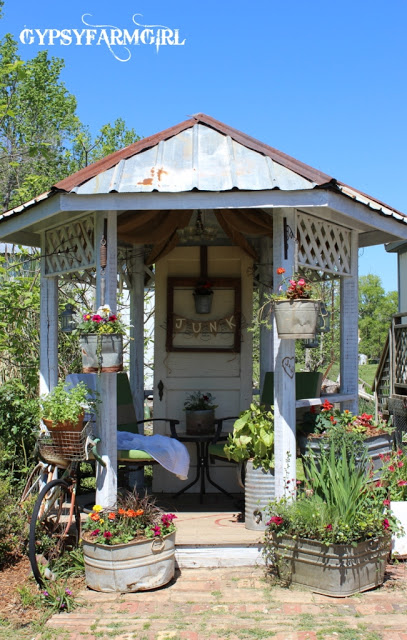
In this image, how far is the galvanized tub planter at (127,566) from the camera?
447 centimetres

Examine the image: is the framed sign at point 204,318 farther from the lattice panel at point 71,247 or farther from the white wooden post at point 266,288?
the lattice panel at point 71,247

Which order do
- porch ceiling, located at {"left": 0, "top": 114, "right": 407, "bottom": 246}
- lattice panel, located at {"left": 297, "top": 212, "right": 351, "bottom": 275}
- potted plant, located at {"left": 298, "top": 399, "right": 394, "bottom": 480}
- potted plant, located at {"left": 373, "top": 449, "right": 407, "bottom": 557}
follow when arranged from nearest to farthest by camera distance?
porch ceiling, located at {"left": 0, "top": 114, "right": 407, "bottom": 246} < potted plant, located at {"left": 298, "top": 399, "right": 394, "bottom": 480} < potted plant, located at {"left": 373, "top": 449, "right": 407, "bottom": 557} < lattice panel, located at {"left": 297, "top": 212, "right": 351, "bottom": 275}

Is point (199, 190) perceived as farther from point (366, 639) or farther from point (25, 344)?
point (25, 344)

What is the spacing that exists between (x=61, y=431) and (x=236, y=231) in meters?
2.65

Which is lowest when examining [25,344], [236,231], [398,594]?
[398,594]

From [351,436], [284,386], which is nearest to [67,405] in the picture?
[284,386]

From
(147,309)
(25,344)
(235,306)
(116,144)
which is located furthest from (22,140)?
(235,306)

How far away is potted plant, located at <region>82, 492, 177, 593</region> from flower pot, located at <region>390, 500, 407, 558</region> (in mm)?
1724

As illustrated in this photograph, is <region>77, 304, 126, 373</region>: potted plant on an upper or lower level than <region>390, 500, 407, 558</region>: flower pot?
upper

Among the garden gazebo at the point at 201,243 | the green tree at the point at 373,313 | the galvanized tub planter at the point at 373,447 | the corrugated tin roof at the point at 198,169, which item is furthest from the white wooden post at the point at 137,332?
the green tree at the point at 373,313

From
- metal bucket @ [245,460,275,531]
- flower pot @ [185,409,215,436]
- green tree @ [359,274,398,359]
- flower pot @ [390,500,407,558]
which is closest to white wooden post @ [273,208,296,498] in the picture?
metal bucket @ [245,460,275,531]

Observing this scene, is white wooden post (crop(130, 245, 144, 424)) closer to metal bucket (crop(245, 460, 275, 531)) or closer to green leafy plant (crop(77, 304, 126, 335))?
metal bucket (crop(245, 460, 275, 531))

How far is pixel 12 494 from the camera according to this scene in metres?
6.11

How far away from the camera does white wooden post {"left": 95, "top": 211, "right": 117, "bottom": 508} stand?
16.6 ft
